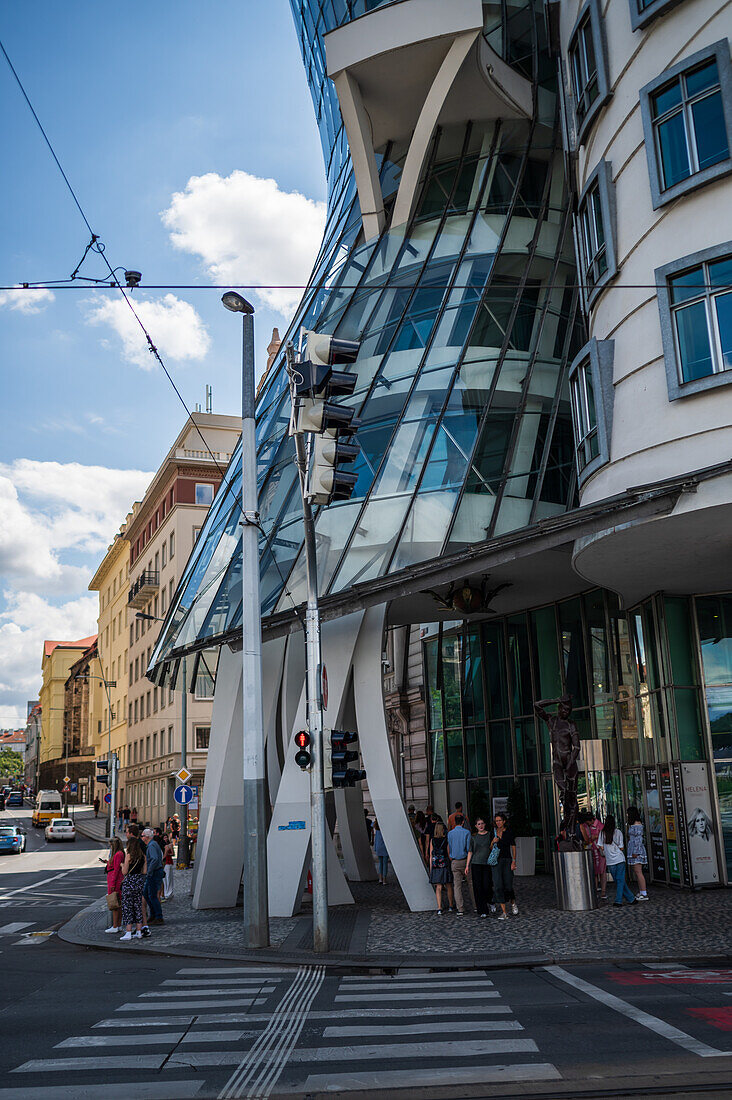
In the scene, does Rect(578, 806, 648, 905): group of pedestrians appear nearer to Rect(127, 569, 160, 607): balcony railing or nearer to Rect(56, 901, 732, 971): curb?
Rect(56, 901, 732, 971): curb

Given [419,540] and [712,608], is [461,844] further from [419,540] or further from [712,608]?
[712,608]

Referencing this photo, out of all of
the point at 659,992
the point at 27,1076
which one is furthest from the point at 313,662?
the point at 27,1076

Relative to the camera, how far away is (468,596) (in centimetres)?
2322

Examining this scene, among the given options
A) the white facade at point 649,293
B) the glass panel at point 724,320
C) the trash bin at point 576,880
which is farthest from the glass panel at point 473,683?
the glass panel at point 724,320

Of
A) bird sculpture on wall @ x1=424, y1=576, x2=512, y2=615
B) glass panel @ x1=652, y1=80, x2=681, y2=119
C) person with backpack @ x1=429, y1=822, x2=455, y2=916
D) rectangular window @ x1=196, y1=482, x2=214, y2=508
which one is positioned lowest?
person with backpack @ x1=429, y1=822, x2=455, y2=916

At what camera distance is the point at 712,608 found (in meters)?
21.4

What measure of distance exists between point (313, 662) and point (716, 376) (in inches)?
289

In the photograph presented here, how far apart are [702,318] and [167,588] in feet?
177

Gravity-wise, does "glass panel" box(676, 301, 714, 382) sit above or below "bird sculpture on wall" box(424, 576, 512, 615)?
above

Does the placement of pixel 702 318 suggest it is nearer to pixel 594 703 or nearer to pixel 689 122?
pixel 689 122

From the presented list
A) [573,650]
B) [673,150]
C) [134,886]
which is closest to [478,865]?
[134,886]

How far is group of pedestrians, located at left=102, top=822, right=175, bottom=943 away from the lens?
17.6 meters

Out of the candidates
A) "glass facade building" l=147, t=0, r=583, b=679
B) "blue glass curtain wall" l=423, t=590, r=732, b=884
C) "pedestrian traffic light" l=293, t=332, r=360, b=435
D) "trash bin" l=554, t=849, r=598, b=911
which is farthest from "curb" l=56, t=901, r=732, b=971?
"glass facade building" l=147, t=0, r=583, b=679

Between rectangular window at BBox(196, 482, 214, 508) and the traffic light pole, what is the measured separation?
49.6 metres
